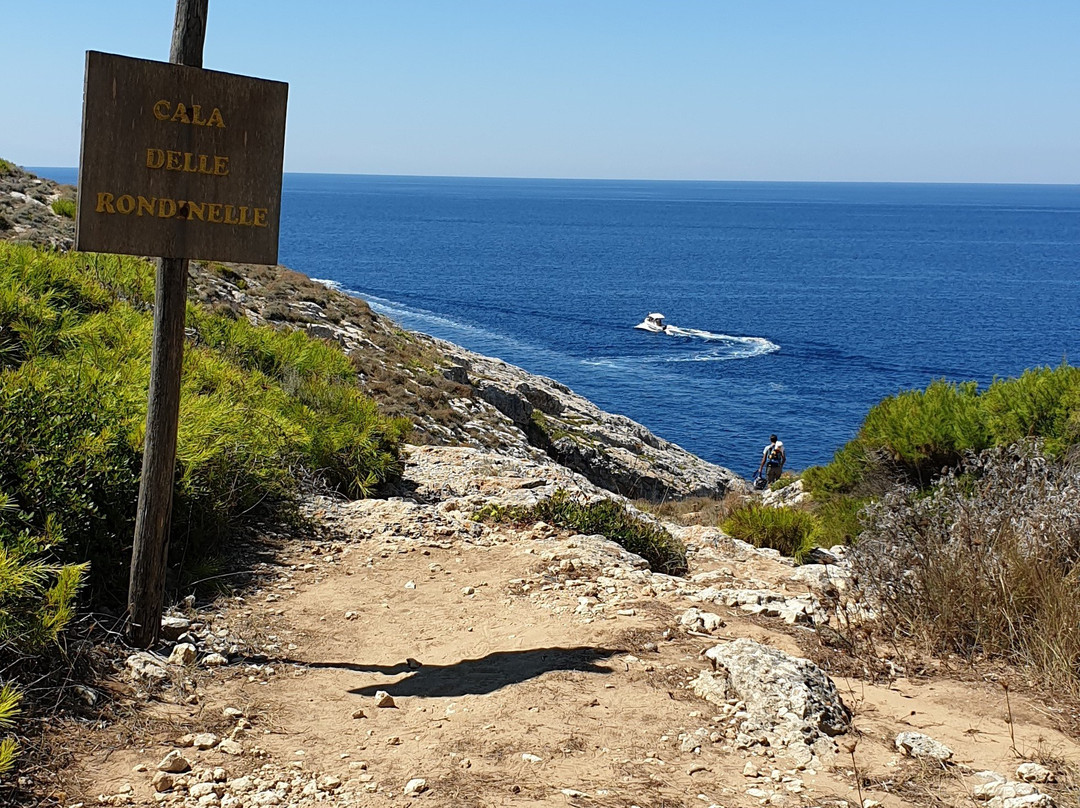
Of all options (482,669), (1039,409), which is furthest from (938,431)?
(482,669)

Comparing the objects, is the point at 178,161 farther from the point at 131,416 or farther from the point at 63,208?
the point at 63,208

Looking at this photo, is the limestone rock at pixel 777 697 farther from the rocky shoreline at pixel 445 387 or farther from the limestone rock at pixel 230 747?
the rocky shoreline at pixel 445 387

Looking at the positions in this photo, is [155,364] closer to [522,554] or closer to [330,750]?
[330,750]

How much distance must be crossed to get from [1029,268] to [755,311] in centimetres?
5285

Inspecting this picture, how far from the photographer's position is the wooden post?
15.6ft

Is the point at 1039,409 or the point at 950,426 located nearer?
the point at 1039,409

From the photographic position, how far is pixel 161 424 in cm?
490

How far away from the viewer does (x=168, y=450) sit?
16.2ft

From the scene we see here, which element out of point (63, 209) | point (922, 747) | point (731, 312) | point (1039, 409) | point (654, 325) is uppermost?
point (63, 209)

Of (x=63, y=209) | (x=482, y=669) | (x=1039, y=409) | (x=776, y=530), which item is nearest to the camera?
(x=482, y=669)

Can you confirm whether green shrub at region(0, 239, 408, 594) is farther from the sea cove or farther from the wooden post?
the sea cove

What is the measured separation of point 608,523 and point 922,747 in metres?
4.26

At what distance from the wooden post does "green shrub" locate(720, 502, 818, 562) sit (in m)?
6.62

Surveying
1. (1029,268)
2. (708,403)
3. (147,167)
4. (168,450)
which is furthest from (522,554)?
(1029,268)
